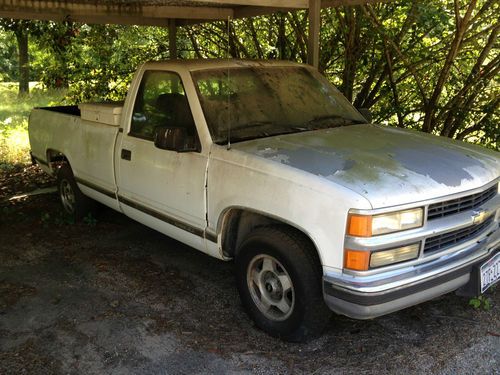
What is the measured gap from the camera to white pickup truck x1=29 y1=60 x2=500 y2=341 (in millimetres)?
2863

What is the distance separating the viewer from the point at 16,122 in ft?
47.2

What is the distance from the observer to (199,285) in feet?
14.1

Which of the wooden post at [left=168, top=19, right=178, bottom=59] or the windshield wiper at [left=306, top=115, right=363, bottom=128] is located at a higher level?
the wooden post at [left=168, top=19, right=178, bottom=59]

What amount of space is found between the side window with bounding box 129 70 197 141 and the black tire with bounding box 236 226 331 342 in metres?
1.12

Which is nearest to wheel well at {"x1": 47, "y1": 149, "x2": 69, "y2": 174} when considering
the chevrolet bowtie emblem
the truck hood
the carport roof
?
the carport roof

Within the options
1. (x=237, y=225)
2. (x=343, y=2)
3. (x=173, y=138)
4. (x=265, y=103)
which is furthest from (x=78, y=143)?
(x=343, y=2)

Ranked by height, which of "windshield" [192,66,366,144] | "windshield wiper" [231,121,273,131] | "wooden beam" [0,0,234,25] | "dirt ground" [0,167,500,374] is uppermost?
"wooden beam" [0,0,234,25]

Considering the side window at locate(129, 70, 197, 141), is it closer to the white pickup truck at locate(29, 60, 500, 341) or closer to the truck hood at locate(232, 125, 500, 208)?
the white pickup truck at locate(29, 60, 500, 341)

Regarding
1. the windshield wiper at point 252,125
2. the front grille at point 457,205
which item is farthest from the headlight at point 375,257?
the windshield wiper at point 252,125

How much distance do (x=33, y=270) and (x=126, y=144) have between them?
1469 millimetres

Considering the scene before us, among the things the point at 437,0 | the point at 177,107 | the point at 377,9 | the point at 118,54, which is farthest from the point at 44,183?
the point at 437,0

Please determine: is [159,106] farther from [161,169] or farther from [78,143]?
[78,143]

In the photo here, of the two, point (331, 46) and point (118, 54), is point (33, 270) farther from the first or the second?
point (118, 54)

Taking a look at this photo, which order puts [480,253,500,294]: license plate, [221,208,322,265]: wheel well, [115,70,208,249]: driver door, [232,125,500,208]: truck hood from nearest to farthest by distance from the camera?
[232,125,500,208]: truck hood → [480,253,500,294]: license plate → [221,208,322,265]: wheel well → [115,70,208,249]: driver door
